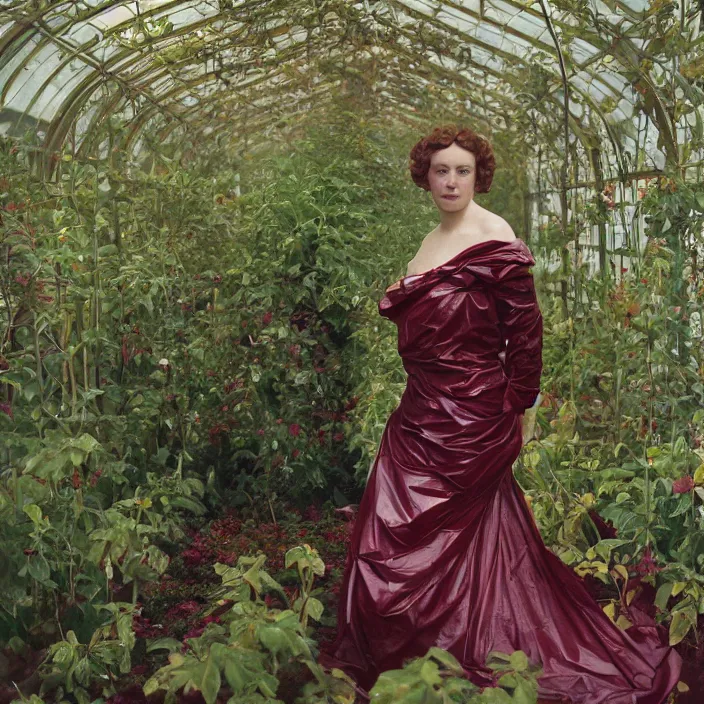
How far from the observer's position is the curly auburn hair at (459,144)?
8.34 feet

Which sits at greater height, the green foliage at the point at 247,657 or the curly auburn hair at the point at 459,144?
the curly auburn hair at the point at 459,144

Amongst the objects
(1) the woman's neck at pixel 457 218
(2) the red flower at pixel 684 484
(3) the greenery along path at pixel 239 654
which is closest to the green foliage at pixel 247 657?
(3) the greenery along path at pixel 239 654

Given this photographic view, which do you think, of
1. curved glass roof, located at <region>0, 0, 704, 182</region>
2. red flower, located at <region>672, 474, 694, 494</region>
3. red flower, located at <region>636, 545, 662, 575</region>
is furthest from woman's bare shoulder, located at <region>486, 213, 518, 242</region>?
red flower, located at <region>636, 545, 662, 575</region>

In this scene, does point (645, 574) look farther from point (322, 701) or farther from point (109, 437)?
point (109, 437)

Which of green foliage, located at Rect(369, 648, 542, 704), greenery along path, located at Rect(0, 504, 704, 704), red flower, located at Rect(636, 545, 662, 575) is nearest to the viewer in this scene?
green foliage, located at Rect(369, 648, 542, 704)

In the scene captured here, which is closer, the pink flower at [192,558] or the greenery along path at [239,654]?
the greenery along path at [239,654]

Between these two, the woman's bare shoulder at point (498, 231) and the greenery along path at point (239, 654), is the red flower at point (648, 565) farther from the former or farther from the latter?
the woman's bare shoulder at point (498, 231)

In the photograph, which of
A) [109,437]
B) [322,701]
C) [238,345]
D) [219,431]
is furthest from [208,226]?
[322,701]

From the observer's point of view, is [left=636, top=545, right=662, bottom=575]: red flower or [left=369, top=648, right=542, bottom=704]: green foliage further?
[left=636, top=545, right=662, bottom=575]: red flower

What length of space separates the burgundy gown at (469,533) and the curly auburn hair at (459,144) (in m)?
0.24

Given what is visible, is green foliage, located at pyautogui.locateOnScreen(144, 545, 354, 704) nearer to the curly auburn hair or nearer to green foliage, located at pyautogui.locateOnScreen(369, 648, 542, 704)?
green foliage, located at pyautogui.locateOnScreen(369, 648, 542, 704)

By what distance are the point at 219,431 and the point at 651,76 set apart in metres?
2.94

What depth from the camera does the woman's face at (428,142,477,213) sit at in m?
2.54

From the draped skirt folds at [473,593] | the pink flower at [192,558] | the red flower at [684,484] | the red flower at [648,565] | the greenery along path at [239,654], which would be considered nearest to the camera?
the greenery along path at [239,654]
